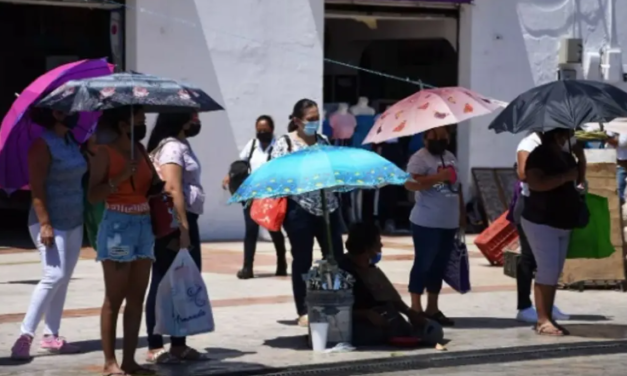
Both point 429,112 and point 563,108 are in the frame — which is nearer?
point 563,108

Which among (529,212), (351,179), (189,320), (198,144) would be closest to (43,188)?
(189,320)

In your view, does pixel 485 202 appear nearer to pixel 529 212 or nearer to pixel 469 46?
pixel 469 46

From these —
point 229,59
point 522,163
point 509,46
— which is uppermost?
point 509,46

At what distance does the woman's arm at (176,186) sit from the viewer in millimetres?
8609

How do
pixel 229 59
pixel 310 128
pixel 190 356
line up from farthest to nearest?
pixel 229 59, pixel 310 128, pixel 190 356

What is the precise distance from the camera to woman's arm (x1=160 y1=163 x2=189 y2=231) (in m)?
8.61

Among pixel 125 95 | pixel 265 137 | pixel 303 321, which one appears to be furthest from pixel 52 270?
pixel 265 137

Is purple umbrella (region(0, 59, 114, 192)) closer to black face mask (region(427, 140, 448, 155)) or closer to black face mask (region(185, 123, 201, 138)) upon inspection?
black face mask (region(185, 123, 201, 138))

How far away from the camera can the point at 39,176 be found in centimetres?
877

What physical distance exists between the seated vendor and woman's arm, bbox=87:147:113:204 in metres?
2.25

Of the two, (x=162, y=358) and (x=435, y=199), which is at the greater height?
(x=435, y=199)

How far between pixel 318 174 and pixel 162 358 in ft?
5.35

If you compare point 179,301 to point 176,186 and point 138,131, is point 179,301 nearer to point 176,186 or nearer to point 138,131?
point 176,186

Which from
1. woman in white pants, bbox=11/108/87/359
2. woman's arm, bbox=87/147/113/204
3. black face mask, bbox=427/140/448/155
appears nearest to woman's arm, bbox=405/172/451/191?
black face mask, bbox=427/140/448/155
